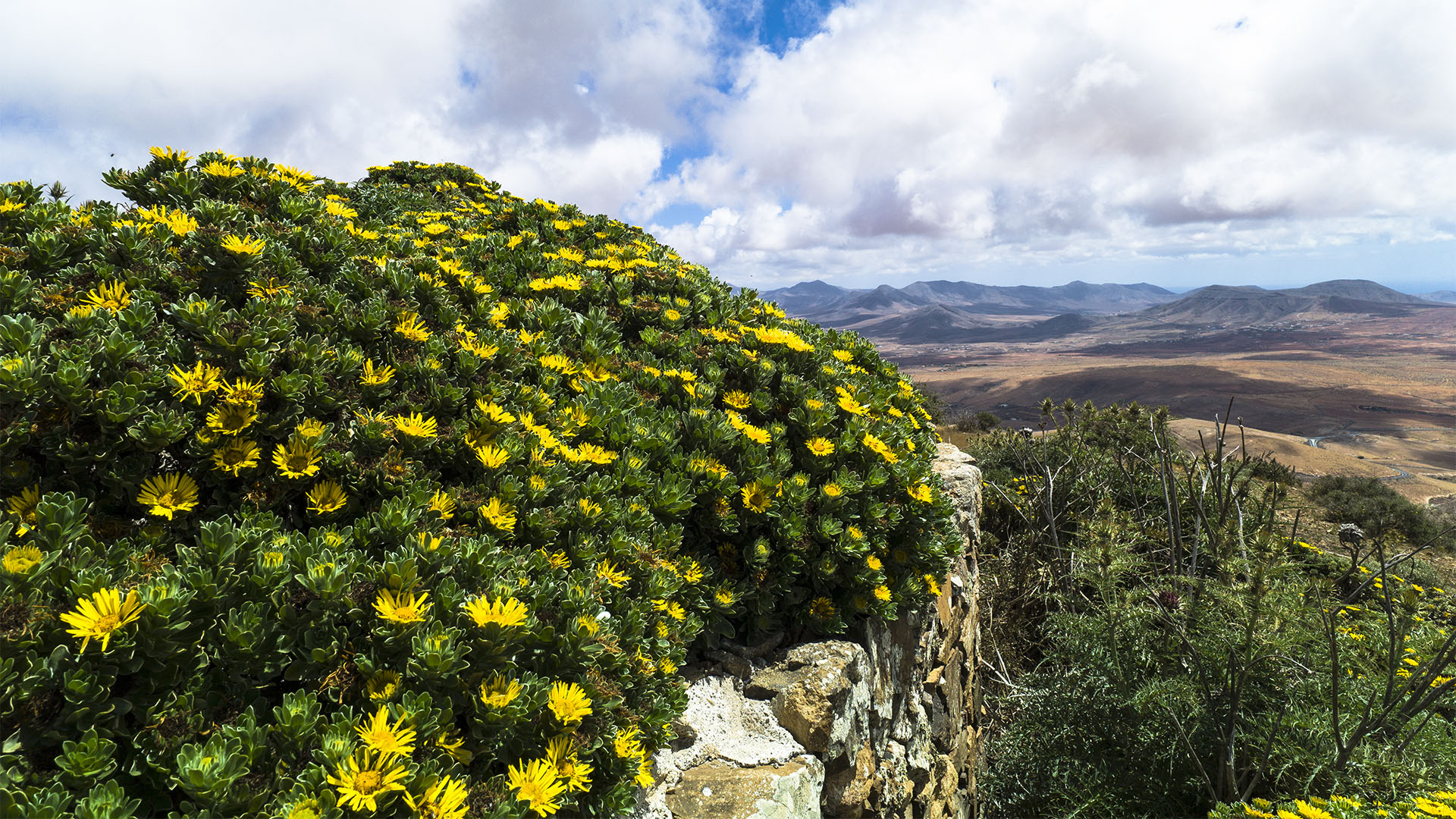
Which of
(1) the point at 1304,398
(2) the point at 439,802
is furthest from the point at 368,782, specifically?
(1) the point at 1304,398

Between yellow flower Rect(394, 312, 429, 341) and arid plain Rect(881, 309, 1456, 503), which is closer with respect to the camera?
yellow flower Rect(394, 312, 429, 341)

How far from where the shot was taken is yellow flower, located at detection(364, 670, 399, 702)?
171 centimetres

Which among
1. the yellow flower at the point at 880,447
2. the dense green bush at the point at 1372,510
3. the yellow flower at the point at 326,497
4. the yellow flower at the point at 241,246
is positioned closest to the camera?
the yellow flower at the point at 326,497

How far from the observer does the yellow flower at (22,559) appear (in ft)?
4.85

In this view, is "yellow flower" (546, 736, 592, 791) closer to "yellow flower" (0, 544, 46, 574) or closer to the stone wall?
the stone wall

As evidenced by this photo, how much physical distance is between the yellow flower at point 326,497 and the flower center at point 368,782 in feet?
3.38

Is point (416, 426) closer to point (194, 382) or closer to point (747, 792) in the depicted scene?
point (194, 382)

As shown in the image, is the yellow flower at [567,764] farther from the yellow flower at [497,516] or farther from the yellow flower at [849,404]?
the yellow flower at [849,404]

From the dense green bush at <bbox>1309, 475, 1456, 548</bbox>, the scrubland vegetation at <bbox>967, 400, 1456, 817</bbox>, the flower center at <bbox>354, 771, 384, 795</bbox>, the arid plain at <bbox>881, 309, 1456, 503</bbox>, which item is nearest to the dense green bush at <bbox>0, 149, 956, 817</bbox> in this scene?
the flower center at <bbox>354, 771, 384, 795</bbox>

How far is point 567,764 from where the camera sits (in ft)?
6.19

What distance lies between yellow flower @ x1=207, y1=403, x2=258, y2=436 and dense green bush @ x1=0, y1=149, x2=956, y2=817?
15 mm

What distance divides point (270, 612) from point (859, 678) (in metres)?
2.82

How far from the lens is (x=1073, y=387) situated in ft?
495

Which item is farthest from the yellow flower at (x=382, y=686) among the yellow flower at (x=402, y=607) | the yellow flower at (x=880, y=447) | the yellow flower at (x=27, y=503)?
the yellow flower at (x=880, y=447)
